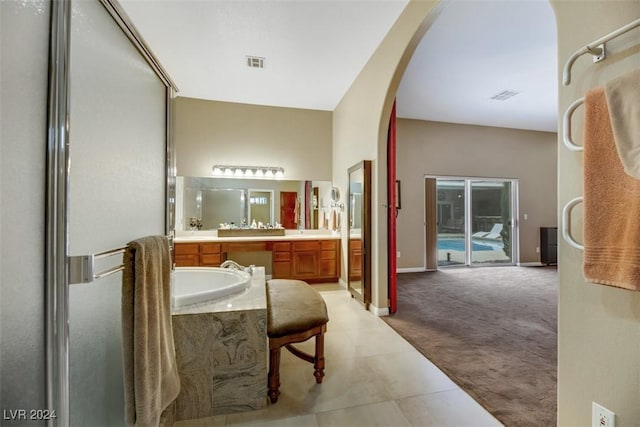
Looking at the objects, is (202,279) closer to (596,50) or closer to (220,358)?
(220,358)

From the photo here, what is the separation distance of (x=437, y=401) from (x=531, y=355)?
45.0 inches

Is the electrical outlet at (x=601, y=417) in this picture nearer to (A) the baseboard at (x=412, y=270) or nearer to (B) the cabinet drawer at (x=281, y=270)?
(B) the cabinet drawer at (x=281, y=270)

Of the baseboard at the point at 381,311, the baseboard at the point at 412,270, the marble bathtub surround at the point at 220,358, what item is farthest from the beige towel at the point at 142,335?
the baseboard at the point at 412,270

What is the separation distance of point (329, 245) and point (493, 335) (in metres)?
2.53

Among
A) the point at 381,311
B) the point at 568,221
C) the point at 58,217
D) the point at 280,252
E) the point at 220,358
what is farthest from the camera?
the point at 280,252

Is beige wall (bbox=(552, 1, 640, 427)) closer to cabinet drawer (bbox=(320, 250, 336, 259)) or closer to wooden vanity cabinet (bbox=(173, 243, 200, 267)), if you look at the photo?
cabinet drawer (bbox=(320, 250, 336, 259))

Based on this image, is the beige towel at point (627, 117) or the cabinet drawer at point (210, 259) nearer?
the beige towel at point (627, 117)

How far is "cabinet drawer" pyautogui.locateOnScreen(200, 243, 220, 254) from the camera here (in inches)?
157

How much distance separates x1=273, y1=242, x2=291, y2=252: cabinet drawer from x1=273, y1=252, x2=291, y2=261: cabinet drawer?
0.17 ft

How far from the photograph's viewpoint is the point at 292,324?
66.3 inches

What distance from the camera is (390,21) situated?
2.69 m

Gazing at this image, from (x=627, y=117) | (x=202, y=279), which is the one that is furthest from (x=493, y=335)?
(x=202, y=279)

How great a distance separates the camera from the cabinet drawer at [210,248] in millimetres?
4000

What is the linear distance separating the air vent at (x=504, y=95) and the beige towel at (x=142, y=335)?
17.2ft
